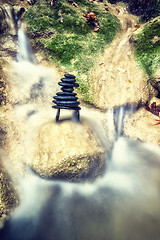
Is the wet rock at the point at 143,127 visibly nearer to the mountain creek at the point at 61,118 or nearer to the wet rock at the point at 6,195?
the mountain creek at the point at 61,118

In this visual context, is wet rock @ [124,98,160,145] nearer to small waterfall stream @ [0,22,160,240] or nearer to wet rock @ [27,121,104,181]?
small waterfall stream @ [0,22,160,240]

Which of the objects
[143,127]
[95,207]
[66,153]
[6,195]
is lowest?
[95,207]

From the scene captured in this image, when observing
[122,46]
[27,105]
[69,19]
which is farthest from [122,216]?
[69,19]

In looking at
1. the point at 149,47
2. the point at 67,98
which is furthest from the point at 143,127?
the point at 149,47

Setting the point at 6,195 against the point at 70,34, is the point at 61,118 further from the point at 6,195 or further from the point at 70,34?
the point at 70,34

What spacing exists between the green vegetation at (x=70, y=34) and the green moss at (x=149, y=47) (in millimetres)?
2352

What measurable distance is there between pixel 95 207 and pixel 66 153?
2252mm

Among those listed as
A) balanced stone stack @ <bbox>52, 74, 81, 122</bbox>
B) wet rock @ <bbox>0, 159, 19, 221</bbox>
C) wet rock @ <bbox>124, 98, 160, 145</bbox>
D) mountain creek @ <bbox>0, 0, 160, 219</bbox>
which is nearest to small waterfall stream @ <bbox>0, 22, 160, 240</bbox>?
wet rock @ <bbox>0, 159, 19, 221</bbox>

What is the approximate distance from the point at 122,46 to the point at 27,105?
355 inches

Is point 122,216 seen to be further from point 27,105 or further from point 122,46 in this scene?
point 122,46

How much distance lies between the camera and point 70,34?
12.2 m

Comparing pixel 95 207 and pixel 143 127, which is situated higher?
pixel 143 127

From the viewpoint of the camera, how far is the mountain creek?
6.18 metres

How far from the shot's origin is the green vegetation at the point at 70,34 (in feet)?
35.3
